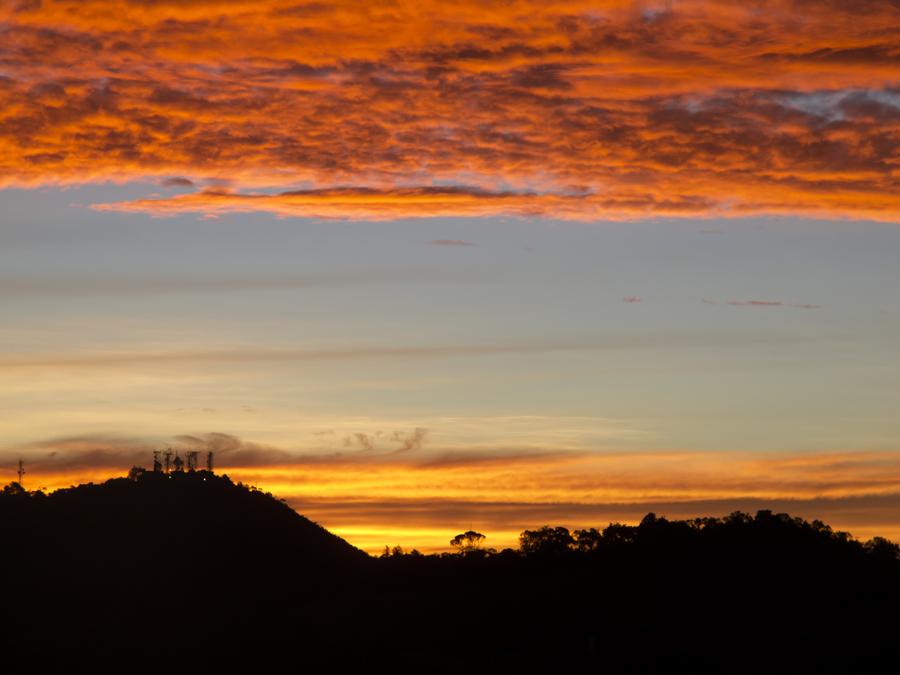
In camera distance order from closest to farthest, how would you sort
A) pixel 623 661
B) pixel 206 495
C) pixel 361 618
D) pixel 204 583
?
pixel 623 661 < pixel 361 618 < pixel 204 583 < pixel 206 495

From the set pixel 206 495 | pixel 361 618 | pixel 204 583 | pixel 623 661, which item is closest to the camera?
pixel 623 661

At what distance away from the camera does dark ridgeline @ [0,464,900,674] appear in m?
140

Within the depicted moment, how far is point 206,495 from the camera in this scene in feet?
614

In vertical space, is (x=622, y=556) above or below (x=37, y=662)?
above

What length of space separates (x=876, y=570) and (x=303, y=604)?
74777 millimetres

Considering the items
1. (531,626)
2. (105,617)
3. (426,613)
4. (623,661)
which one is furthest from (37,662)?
(623,661)

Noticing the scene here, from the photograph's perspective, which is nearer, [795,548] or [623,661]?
[623,661]

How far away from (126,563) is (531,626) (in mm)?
57115

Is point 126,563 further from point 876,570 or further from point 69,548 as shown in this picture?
point 876,570

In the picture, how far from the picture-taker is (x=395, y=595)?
164500 mm

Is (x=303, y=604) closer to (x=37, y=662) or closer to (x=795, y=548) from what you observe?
(x=37, y=662)

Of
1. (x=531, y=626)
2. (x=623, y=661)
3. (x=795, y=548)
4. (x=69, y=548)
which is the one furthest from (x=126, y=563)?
(x=795, y=548)

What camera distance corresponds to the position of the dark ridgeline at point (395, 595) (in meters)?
140

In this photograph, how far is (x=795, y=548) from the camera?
176 metres
